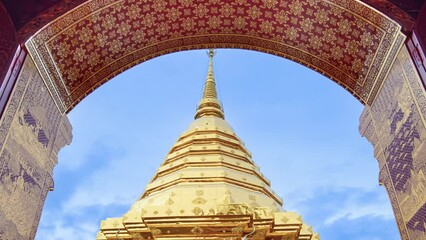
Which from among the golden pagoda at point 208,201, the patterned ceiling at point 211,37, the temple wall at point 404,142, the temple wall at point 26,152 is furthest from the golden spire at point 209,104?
the temple wall at point 404,142

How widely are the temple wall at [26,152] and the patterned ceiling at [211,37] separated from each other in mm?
343

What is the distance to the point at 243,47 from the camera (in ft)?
A: 21.5

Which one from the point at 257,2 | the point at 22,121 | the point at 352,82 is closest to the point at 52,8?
the point at 22,121

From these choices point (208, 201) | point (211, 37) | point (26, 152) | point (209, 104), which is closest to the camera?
point (26, 152)

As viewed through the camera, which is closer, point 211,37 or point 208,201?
point 208,201

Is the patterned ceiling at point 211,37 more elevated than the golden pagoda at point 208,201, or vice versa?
the patterned ceiling at point 211,37

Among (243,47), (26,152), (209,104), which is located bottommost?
(26,152)

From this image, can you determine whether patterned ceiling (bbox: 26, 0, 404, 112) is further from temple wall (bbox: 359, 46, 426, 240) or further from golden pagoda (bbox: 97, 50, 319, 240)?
golden pagoda (bbox: 97, 50, 319, 240)

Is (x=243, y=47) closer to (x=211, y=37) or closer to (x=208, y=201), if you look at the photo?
(x=211, y=37)

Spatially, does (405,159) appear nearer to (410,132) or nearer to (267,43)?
(410,132)

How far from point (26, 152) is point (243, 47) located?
11.7ft

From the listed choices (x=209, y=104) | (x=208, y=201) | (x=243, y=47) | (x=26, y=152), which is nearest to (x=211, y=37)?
(x=243, y=47)

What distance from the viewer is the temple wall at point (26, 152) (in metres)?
4.38

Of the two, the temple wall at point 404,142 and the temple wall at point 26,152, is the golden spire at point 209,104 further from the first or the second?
the temple wall at point 404,142
